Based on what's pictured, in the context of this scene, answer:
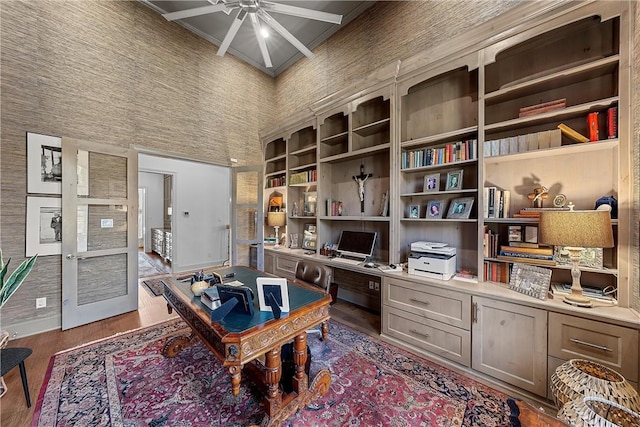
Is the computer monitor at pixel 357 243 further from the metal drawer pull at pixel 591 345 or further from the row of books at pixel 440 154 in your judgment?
the metal drawer pull at pixel 591 345

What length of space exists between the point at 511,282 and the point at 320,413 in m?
1.81

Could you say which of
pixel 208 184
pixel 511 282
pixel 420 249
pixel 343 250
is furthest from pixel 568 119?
pixel 208 184

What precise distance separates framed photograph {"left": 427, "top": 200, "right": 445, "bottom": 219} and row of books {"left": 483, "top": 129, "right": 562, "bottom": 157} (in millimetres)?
636

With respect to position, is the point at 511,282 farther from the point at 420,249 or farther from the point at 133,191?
the point at 133,191

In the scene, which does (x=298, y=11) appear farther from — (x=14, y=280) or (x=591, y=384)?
(x=591, y=384)

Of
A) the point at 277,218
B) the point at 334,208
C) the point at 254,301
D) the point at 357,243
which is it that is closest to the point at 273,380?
the point at 254,301

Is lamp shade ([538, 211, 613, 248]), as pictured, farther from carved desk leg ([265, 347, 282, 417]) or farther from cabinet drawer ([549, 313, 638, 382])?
carved desk leg ([265, 347, 282, 417])

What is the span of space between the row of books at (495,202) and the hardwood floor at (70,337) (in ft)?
5.61

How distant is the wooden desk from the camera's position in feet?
3.91

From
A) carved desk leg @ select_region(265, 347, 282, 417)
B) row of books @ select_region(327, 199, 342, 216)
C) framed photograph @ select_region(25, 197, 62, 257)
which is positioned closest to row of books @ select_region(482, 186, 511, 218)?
row of books @ select_region(327, 199, 342, 216)

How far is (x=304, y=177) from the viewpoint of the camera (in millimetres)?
3809

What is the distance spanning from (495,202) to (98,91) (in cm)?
492

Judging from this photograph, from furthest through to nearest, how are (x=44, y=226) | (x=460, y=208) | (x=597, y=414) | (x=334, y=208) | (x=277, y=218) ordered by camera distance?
(x=277, y=218)
(x=334, y=208)
(x=44, y=226)
(x=460, y=208)
(x=597, y=414)

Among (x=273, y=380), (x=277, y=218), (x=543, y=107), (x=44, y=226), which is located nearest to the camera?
(x=273, y=380)
